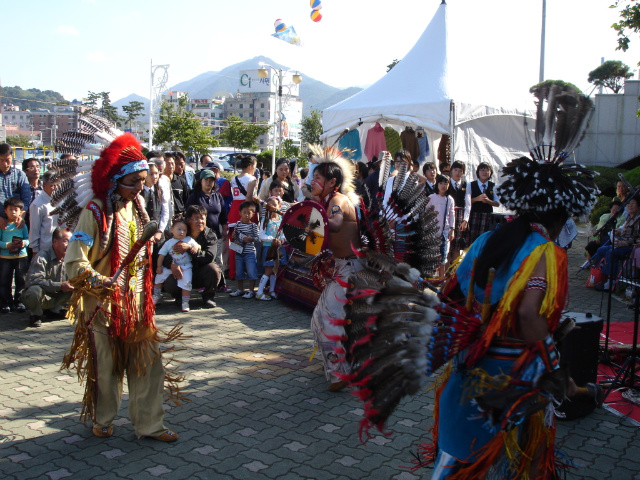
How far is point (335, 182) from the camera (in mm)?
4750

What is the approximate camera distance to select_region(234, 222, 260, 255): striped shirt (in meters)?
7.89

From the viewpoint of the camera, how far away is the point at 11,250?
6699 mm

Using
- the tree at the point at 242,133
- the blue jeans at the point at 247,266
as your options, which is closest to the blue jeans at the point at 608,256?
the blue jeans at the point at 247,266

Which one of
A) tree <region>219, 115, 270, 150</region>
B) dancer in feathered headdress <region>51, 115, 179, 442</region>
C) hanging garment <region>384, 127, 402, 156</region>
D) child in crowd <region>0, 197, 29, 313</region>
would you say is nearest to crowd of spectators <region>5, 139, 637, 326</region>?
child in crowd <region>0, 197, 29, 313</region>

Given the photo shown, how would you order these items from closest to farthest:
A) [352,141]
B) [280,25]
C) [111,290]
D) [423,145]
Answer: [111,290]
[423,145]
[352,141]
[280,25]

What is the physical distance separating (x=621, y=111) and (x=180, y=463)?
20.9 metres

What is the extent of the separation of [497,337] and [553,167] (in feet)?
2.49

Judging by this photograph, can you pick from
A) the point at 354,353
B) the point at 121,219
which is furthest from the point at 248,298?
the point at 354,353

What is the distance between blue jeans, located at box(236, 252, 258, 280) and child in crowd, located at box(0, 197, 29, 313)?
2.61 meters

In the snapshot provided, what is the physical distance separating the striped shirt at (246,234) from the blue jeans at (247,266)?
63 mm

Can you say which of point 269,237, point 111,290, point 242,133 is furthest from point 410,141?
point 242,133

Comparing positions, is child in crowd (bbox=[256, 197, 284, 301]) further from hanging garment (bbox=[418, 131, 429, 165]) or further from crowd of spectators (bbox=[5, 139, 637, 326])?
hanging garment (bbox=[418, 131, 429, 165])

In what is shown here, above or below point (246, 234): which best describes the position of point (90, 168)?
above

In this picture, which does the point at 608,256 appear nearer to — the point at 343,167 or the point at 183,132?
the point at 343,167
